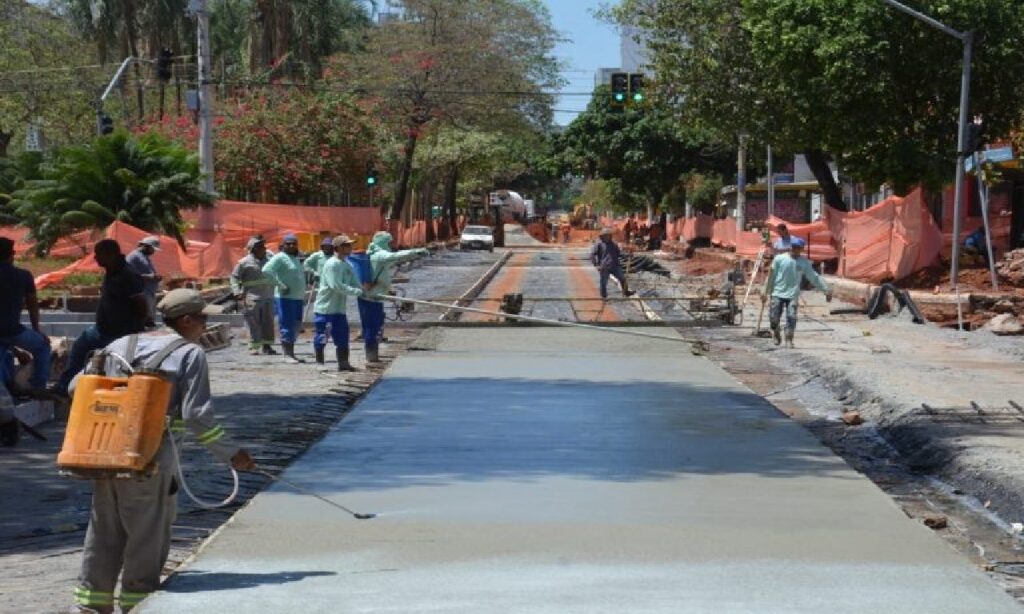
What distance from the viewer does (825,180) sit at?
140 feet

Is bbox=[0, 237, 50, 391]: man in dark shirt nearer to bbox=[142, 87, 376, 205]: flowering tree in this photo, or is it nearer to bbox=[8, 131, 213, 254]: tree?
bbox=[8, 131, 213, 254]: tree

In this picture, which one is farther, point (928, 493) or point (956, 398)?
point (956, 398)

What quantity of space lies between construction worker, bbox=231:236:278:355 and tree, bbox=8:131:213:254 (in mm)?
12771

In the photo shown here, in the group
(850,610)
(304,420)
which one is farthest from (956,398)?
(850,610)

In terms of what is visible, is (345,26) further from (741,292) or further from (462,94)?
(741,292)

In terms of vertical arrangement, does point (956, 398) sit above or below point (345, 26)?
below

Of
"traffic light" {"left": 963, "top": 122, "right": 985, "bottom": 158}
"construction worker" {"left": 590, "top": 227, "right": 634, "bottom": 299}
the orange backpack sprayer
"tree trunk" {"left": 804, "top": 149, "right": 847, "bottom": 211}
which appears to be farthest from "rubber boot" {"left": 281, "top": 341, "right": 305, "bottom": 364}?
"tree trunk" {"left": 804, "top": 149, "right": 847, "bottom": 211}

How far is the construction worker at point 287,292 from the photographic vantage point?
2025 centimetres

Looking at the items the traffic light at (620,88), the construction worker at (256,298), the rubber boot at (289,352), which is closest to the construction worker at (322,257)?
the construction worker at (256,298)

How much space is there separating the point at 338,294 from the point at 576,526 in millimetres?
10348

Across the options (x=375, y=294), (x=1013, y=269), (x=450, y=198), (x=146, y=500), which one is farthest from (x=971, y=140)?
(x=450, y=198)

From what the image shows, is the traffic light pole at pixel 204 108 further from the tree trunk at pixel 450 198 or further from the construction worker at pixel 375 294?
the tree trunk at pixel 450 198

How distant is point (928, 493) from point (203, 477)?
16.3 ft

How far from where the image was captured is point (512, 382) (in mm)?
17594
